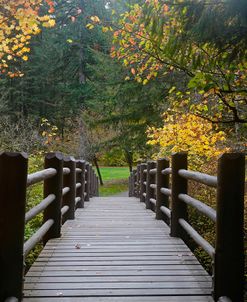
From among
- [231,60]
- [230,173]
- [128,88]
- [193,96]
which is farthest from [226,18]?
[128,88]

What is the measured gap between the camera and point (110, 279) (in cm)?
377

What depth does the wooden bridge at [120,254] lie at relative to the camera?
314cm

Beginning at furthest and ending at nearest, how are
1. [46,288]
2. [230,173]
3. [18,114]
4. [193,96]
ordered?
[18,114] < [193,96] < [46,288] < [230,173]

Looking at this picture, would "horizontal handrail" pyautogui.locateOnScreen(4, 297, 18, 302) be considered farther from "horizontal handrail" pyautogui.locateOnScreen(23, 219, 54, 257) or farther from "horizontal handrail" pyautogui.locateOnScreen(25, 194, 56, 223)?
"horizontal handrail" pyautogui.locateOnScreen(25, 194, 56, 223)

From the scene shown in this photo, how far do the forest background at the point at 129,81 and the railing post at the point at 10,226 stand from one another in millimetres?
2522

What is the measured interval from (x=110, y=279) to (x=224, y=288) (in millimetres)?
1103

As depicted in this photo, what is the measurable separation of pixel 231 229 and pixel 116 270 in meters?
1.38

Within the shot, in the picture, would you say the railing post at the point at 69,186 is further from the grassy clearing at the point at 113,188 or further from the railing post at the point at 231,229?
the grassy clearing at the point at 113,188

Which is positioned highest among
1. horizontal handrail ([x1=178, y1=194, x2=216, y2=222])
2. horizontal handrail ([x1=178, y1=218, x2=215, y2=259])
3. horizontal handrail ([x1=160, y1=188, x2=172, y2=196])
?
horizontal handrail ([x1=178, y1=194, x2=216, y2=222])

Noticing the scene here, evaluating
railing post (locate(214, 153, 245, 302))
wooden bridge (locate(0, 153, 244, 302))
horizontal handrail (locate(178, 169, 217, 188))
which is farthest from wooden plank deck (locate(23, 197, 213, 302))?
horizontal handrail (locate(178, 169, 217, 188))

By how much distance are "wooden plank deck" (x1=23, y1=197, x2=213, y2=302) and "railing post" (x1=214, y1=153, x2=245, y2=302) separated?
0.82 feet

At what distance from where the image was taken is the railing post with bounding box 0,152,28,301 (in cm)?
310

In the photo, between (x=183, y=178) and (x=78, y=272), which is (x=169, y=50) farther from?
(x=78, y=272)

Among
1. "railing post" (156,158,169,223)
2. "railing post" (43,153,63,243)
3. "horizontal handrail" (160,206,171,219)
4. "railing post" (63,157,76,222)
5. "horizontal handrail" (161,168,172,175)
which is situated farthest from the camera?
"railing post" (156,158,169,223)
